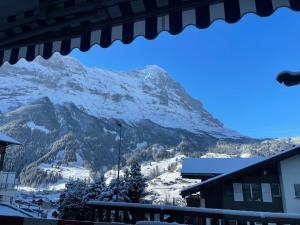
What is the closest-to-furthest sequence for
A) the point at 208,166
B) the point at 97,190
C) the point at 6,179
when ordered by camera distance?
the point at 208,166 → the point at 6,179 → the point at 97,190

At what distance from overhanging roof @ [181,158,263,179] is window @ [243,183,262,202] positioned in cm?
148

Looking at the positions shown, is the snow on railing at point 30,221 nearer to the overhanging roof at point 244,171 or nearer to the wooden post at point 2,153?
the overhanging roof at point 244,171

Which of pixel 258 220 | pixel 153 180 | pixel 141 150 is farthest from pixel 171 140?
pixel 258 220

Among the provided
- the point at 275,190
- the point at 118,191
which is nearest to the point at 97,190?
the point at 118,191

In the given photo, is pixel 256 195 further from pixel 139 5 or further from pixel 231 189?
pixel 139 5

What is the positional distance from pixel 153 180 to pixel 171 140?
81.4m

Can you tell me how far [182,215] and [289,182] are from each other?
53.7ft

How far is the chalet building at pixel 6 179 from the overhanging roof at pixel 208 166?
14194 millimetres

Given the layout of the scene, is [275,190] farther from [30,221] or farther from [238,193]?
[30,221]

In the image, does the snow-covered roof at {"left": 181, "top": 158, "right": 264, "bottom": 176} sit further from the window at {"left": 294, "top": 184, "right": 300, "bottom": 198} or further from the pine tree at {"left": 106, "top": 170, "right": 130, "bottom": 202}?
the pine tree at {"left": 106, "top": 170, "right": 130, "bottom": 202}

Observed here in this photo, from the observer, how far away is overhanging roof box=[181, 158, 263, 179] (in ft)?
68.9

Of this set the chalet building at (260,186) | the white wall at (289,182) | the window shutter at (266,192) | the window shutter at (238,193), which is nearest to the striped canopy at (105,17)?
the chalet building at (260,186)

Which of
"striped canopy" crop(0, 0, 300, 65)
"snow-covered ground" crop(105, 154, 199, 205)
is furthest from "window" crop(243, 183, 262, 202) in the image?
"snow-covered ground" crop(105, 154, 199, 205)

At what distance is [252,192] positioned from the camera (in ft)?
61.3
